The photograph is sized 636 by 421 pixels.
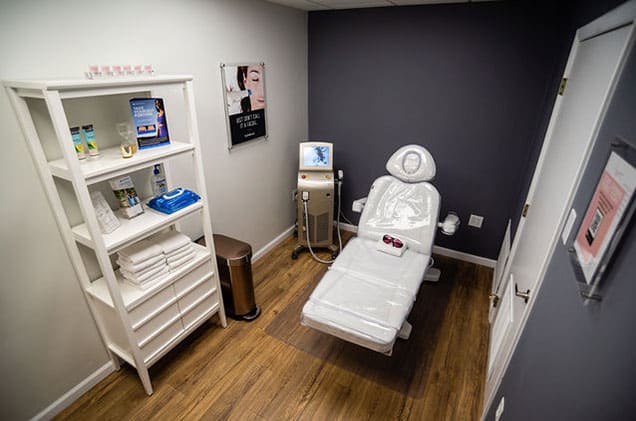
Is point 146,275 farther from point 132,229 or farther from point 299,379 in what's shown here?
point 299,379

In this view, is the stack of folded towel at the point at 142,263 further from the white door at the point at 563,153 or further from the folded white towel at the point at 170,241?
the white door at the point at 563,153

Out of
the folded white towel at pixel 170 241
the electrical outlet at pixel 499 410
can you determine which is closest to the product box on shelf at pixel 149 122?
the folded white towel at pixel 170 241

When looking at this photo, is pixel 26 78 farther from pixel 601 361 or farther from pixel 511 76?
pixel 511 76

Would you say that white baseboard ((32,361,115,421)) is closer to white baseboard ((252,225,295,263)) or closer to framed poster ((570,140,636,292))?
white baseboard ((252,225,295,263))

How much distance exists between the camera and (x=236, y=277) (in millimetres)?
2264

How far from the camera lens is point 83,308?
5.98ft

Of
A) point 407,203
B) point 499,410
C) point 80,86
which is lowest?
point 499,410

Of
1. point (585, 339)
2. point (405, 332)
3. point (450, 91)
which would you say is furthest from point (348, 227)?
point (585, 339)

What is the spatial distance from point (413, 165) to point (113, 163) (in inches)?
77.0

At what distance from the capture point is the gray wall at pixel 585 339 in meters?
0.63

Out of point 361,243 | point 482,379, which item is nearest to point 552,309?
point 482,379

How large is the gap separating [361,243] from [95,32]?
2.08 m

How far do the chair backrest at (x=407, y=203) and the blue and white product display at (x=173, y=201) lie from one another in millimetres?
1344

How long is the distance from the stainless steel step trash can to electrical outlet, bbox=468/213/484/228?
207 centimetres
